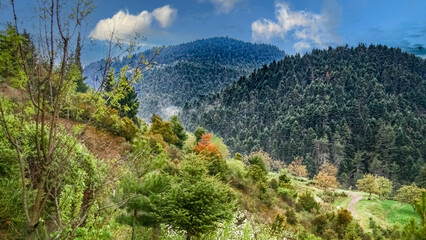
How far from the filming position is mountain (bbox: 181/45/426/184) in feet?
307

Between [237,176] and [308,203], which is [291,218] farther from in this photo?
[308,203]

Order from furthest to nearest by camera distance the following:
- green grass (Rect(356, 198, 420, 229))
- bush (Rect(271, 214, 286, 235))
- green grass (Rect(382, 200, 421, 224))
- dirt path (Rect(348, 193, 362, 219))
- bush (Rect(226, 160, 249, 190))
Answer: dirt path (Rect(348, 193, 362, 219)), green grass (Rect(382, 200, 421, 224)), green grass (Rect(356, 198, 420, 229)), bush (Rect(226, 160, 249, 190)), bush (Rect(271, 214, 286, 235))

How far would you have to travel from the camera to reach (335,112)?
117250 mm

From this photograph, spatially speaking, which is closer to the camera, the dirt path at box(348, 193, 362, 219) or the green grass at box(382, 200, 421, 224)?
the green grass at box(382, 200, 421, 224)

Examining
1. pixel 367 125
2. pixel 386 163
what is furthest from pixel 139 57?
pixel 367 125

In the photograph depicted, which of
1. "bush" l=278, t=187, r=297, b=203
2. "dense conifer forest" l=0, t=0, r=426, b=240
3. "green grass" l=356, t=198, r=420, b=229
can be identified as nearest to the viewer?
"dense conifer forest" l=0, t=0, r=426, b=240

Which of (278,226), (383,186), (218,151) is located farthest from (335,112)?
(278,226)

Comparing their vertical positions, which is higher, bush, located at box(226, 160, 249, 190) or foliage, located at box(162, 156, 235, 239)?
foliage, located at box(162, 156, 235, 239)

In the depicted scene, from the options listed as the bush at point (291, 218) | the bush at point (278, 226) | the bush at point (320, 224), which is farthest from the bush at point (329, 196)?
the bush at point (278, 226)

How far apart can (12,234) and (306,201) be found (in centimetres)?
2706

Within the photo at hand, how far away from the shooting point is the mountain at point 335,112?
307 ft

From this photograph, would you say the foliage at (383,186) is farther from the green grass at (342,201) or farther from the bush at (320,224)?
the bush at (320,224)

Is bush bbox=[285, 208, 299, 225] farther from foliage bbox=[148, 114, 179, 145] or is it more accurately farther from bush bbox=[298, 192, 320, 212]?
foliage bbox=[148, 114, 179, 145]

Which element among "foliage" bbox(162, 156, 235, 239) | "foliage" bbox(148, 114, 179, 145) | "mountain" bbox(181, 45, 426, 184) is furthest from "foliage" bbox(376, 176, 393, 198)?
"foliage" bbox(162, 156, 235, 239)
